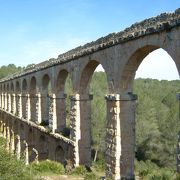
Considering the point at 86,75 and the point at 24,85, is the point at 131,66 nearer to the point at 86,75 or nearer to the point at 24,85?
the point at 86,75

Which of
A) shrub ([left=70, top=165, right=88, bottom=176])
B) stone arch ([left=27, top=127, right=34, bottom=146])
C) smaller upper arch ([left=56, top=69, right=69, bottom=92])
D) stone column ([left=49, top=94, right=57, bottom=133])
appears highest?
smaller upper arch ([left=56, top=69, right=69, bottom=92])

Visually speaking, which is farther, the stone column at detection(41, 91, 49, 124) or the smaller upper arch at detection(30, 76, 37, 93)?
the smaller upper arch at detection(30, 76, 37, 93)

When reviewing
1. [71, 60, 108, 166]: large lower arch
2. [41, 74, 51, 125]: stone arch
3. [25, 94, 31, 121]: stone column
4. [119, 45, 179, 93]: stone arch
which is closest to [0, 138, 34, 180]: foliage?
[119, 45, 179, 93]: stone arch

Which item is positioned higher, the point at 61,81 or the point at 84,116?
Result: the point at 61,81

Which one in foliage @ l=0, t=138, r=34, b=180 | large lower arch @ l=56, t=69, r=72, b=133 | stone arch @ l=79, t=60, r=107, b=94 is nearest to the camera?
foliage @ l=0, t=138, r=34, b=180

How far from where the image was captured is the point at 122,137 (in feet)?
36.4

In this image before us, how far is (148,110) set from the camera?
35.7 m

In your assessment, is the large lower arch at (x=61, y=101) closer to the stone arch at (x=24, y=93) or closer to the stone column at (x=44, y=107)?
the stone column at (x=44, y=107)

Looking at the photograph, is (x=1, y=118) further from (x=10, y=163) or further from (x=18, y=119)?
(x=10, y=163)

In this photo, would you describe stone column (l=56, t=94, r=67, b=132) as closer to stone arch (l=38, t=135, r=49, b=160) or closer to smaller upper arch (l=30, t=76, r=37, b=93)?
stone arch (l=38, t=135, r=49, b=160)

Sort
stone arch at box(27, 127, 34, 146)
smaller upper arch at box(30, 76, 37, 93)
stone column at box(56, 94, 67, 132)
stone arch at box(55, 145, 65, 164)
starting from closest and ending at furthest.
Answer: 1. stone arch at box(55, 145, 65, 164)
2. stone column at box(56, 94, 67, 132)
3. stone arch at box(27, 127, 34, 146)
4. smaller upper arch at box(30, 76, 37, 93)

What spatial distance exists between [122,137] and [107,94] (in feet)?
5.30

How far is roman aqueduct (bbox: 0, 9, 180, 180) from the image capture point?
9438 mm

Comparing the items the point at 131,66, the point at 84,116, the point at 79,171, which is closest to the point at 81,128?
the point at 84,116
